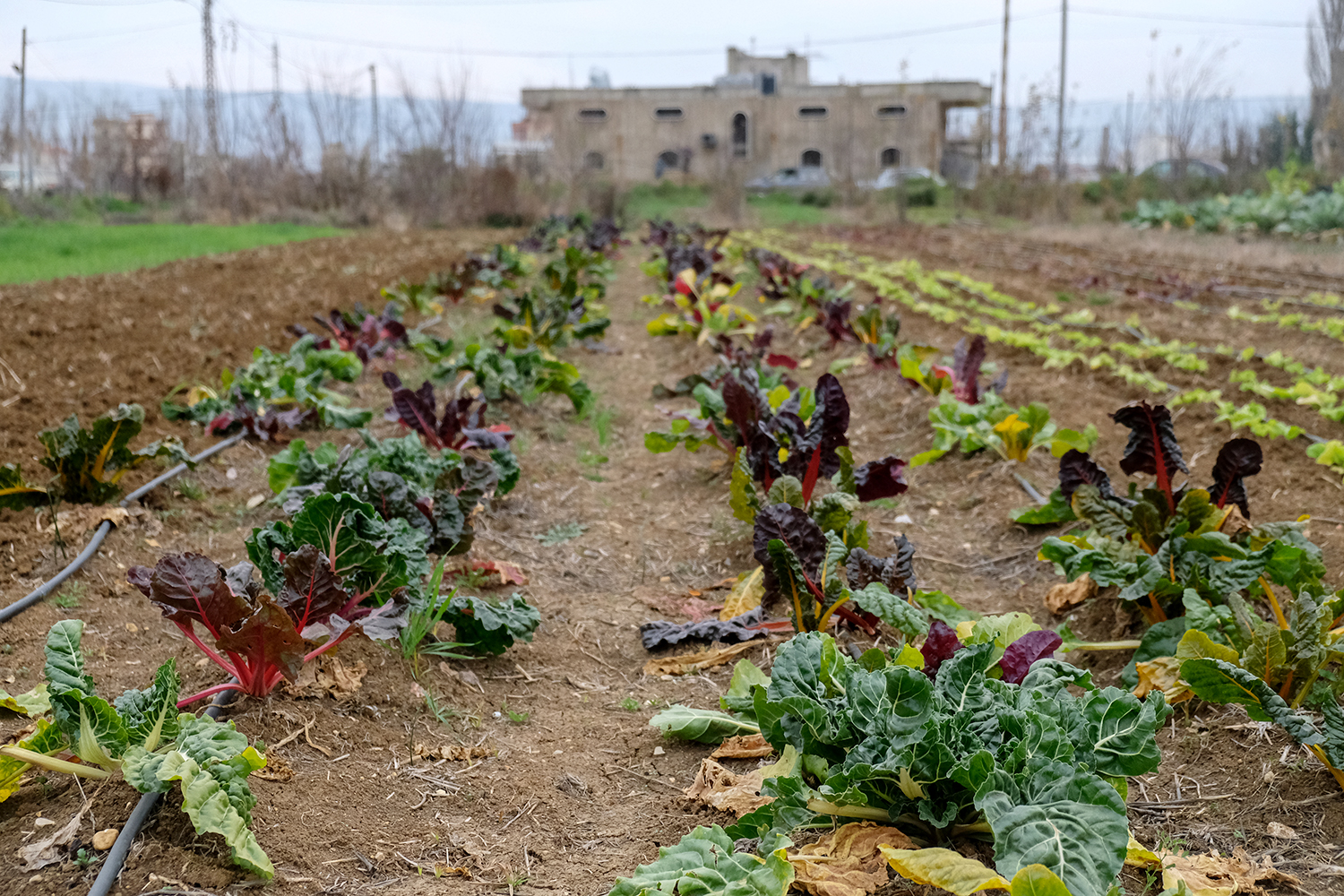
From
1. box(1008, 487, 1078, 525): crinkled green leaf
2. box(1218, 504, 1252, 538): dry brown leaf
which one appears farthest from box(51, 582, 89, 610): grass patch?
box(1218, 504, 1252, 538): dry brown leaf

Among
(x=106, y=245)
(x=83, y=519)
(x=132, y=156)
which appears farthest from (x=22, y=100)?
(x=83, y=519)

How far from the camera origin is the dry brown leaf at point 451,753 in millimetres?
2625

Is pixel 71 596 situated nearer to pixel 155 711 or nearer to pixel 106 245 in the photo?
pixel 155 711

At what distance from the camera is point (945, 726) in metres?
1.99

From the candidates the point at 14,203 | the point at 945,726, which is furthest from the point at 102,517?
the point at 14,203

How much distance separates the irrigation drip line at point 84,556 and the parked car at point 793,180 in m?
36.5

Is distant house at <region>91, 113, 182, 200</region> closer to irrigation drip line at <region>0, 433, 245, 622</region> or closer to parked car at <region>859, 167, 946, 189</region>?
parked car at <region>859, 167, 946, 189</region>

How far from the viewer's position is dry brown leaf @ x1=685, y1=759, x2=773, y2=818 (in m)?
2.29

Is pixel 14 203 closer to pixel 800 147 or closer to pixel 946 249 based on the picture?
pixel 946 249

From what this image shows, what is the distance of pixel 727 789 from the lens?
238cm

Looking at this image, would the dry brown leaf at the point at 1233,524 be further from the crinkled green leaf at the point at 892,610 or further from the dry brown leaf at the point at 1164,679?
the crinkled green leaf at the point at 892,610

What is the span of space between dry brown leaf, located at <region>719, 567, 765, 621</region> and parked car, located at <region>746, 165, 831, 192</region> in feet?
122

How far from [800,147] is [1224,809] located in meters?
50.8

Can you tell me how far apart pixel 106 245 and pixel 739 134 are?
3959 centimetres
